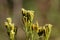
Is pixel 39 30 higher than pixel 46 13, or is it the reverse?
pixel 39 30

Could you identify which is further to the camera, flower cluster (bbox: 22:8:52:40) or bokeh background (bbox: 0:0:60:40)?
bokeh background (bbox: 0:0:60:40)

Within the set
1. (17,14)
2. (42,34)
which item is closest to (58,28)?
(17,14)

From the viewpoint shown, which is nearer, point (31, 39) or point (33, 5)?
point (31, 39)

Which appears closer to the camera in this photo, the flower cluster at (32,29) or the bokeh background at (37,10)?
the flower cluster at (32,29)

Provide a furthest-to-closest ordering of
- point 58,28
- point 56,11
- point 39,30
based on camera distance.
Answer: point 56,11, point 58,28, point 39,30

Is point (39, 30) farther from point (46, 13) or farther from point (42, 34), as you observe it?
point (46, 13)

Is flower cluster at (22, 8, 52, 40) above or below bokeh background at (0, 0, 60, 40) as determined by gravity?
above

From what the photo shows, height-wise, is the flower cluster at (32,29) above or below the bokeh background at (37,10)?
above

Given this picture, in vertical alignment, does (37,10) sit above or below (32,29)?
below

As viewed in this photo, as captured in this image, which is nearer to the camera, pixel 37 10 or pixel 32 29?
pixel 32 29

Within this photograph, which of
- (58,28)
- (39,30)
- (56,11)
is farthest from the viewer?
(56,11)

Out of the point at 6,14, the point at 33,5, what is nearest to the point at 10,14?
the point at 6,14
